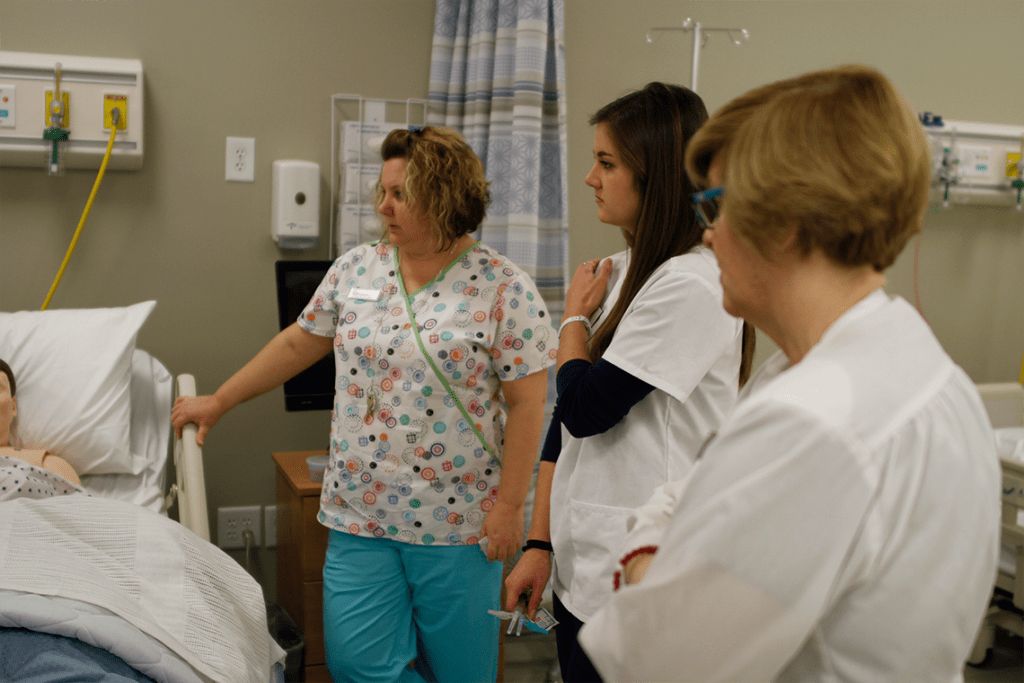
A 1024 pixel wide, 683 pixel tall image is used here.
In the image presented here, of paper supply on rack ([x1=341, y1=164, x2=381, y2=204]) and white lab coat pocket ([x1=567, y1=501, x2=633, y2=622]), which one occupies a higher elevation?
paper supply on rack ([x1=341, y1=164, x2=381, y2=204])

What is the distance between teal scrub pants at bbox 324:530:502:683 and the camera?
1699 mm

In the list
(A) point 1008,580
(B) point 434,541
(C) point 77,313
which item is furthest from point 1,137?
(A) point 1008,580

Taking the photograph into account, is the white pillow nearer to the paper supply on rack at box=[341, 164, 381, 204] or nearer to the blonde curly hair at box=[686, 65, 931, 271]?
the paper supply on rack at box=[341, 164, 381, 204]

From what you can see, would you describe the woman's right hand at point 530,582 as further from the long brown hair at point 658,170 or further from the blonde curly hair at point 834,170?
the blonde curly hair at point 834,170

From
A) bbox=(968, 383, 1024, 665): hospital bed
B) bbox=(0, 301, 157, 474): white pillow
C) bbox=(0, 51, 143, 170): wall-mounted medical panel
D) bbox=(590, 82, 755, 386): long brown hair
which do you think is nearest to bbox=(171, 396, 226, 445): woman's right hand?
bbox=(0, 301, 157, 474): white pillow

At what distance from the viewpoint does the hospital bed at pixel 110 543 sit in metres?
1.25

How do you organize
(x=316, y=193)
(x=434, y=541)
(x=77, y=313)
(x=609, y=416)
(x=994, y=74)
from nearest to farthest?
1. (x=609, y=416)
2. (x=434, y=541)
3. (x=77, y=313)
4. (x=316, y=193)
5. (x=994, y=74)

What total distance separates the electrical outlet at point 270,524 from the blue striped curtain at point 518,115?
43.3 inches

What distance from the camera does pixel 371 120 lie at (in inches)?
97.2

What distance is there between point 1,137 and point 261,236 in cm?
71

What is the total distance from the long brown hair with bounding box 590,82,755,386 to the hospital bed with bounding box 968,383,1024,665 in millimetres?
1569

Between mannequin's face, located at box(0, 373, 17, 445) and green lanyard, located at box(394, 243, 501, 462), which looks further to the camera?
mannequin's face, located at box(0, 373, 17, 445)

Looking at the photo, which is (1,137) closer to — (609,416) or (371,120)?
(371,120)

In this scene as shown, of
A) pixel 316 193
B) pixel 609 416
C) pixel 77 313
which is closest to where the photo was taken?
pixel 609 416
